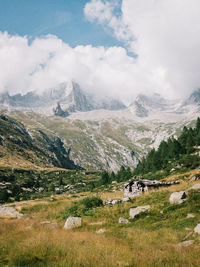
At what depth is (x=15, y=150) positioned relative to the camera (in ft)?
552

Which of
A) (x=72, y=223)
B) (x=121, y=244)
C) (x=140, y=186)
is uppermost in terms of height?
(x=121, y=244)

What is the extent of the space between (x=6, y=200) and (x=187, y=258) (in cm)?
5265

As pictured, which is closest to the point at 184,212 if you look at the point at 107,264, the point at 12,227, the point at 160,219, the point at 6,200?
the point at 160,219

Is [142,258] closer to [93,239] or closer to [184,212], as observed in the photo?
[93,239]

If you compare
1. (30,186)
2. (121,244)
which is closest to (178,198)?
(121,244)

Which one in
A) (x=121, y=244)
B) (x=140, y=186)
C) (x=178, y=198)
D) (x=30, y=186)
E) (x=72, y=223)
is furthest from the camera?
(x=30, y=186)

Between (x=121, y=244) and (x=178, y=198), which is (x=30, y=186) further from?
(x=121, y=244)

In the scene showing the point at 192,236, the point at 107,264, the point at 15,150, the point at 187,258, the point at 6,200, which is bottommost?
the point at 6,200

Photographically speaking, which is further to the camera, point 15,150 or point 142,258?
point 15,150

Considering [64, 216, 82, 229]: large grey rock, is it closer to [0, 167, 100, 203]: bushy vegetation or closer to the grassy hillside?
the grassy hillside

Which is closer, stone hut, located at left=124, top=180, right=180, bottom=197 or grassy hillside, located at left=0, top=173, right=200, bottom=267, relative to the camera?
grassy hillside, located at left=0, top=173, right=200, bottom=267

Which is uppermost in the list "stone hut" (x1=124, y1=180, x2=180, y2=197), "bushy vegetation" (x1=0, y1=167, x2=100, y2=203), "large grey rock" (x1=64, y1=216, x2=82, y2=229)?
"large grey rock" (x1=64, y1=216, x2=82, y2=229)

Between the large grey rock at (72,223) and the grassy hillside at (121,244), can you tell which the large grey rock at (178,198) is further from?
the large grey rock at (72,223)

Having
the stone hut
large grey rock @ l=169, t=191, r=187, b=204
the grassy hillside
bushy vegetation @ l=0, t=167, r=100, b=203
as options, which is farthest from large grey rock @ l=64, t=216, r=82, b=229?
bushy vegetation @ l=0, t=167, r=100, b=203
